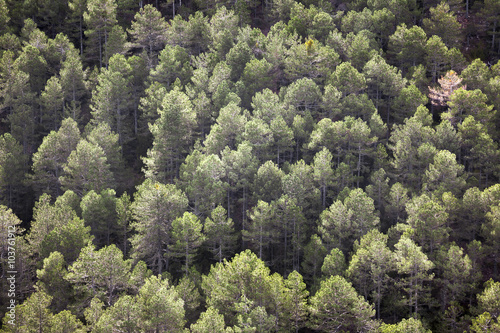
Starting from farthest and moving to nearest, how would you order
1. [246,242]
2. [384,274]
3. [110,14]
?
[110,14], [246,242], [384,274]

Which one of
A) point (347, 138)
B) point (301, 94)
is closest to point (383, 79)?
point (301, 94)

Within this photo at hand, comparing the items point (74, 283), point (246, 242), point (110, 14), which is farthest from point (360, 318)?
point (110, 14)

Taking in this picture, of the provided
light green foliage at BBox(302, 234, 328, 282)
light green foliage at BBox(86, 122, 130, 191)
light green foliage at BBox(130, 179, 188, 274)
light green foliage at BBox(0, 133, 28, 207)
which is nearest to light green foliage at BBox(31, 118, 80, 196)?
light green foliage at BBox(0, 133, 28, 207)

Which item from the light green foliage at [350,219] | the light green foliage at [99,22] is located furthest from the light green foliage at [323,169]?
the light green foliage at [99,22]

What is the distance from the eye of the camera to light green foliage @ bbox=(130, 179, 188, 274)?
4741 cm

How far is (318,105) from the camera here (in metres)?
60.6

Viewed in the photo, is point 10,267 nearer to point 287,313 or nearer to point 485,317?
point 287,313

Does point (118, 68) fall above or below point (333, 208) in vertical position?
above

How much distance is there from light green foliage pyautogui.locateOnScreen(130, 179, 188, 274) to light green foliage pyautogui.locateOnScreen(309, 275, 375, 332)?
636 inches

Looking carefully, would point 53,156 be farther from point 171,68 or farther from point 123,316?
point 123,316

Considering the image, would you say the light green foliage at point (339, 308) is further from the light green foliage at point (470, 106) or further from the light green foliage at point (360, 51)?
the light green foliage at point (360, 51)

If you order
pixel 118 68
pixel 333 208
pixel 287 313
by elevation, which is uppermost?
pixel 118 68

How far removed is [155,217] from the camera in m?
47.8

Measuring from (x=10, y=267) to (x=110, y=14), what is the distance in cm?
4424
